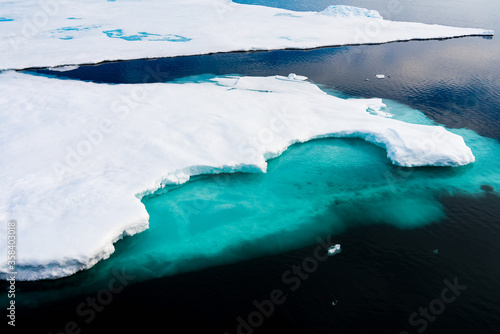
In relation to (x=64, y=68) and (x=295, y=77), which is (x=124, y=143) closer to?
(x=295, y=77)

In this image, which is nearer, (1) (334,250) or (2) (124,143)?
(1) (334,250)

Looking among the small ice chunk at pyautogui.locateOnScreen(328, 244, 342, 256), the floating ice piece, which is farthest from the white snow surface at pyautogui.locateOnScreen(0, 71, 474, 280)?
the floating ice piece

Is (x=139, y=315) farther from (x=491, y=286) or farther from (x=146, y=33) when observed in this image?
(x=146, y=33)

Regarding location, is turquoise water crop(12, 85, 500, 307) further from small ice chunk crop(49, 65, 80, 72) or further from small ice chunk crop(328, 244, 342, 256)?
small ice chunk crop(49, 65, 80, 72)

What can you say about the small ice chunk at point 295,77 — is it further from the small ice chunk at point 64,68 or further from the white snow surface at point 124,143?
the small ice chunk at point 64,68

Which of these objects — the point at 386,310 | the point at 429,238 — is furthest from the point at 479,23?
the point at 386,310

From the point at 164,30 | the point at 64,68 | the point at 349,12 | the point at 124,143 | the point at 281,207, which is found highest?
A: the point at 349,12

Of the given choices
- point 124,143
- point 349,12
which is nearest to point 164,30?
point 349,12
